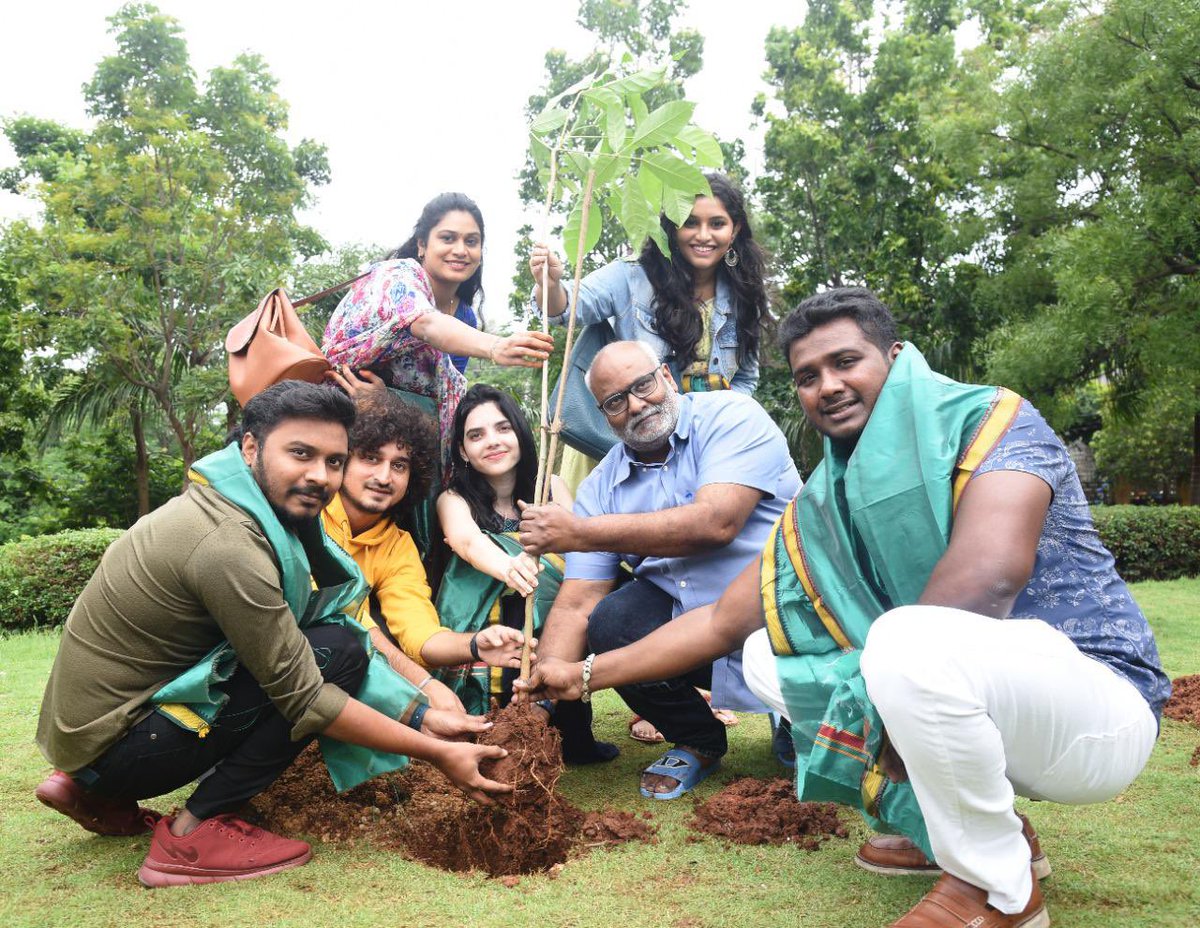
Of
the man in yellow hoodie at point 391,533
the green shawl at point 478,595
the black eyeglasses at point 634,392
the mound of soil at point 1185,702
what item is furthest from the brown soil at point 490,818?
the mound of soil at point 1185,702

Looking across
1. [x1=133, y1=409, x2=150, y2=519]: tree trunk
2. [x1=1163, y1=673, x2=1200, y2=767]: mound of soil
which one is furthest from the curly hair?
[x1=133, y1=409, x2=150, y2=519]: tree trunk

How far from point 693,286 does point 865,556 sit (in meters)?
2.16

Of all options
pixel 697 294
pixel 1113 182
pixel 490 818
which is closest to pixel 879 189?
pixel 1113 182

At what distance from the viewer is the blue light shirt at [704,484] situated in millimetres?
3551

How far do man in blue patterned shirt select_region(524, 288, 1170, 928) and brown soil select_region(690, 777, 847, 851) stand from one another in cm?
27

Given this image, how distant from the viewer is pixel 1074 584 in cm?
234

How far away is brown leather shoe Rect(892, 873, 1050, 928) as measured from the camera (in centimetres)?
210

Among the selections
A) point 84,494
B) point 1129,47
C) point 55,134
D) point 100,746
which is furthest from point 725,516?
point 55,134

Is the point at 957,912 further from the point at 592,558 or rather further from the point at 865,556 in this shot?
the point at 592,558

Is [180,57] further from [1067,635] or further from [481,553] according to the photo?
[1067,635]

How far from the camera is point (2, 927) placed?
7.93 ft

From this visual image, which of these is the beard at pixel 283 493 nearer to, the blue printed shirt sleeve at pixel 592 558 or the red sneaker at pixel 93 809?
the red sneaker at pixel 93 809

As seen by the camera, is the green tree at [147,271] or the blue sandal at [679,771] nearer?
the blue sandal at [679,771]

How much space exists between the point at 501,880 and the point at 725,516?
1388 millimetres
